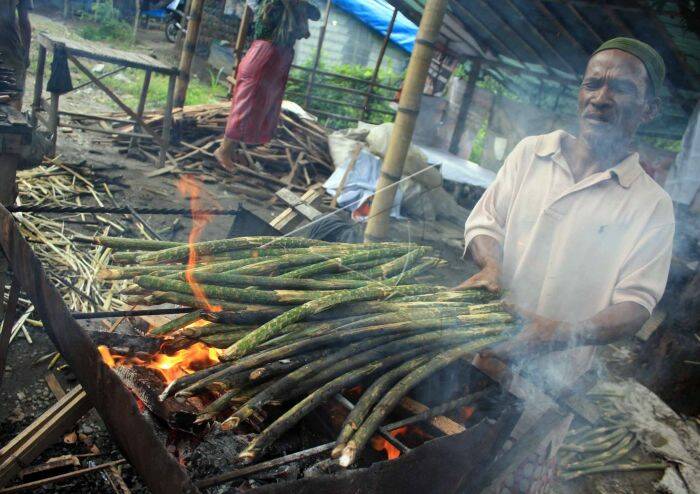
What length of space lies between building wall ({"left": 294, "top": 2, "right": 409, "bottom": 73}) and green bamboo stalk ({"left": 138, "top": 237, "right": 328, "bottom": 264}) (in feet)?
62.1

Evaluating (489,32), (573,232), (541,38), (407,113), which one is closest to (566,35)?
(541,38)

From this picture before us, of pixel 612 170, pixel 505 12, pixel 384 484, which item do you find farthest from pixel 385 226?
pixel 505 12

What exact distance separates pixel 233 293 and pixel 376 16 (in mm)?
20503

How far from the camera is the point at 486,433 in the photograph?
2395 mm

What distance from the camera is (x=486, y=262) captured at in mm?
3164

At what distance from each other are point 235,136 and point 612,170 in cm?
710

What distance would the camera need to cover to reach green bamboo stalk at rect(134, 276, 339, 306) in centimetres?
213

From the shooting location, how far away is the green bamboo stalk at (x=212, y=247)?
2398 mm

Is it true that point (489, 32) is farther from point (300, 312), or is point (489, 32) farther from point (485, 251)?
point (300, 312)

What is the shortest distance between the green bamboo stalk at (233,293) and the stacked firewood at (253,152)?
7.01m

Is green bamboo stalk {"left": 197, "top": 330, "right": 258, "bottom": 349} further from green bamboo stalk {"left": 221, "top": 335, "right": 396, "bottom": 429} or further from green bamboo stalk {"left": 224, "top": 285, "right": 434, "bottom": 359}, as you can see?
green bamboo stalk {"left": 221, "top": 335, "right": 396, "bottom": 429}

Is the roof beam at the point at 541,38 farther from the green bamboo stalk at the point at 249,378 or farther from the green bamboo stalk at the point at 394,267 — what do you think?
the green bamboo stalk at the point at 249,378

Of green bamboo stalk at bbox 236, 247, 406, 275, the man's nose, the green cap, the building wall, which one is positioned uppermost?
the building wall

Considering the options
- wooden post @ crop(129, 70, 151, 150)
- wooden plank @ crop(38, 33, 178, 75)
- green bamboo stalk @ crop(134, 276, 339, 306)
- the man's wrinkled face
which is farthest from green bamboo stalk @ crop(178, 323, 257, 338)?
wooden post @ crop(129, 70, 151, 150)
